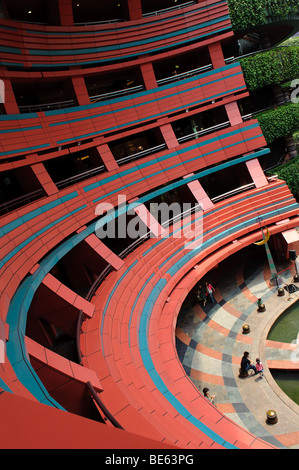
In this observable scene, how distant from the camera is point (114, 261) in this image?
17078 mm

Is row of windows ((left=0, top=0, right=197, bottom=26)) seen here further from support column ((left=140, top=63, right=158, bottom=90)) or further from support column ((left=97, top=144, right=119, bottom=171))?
support column ((left=97, top=144, right=119, bottom=171))

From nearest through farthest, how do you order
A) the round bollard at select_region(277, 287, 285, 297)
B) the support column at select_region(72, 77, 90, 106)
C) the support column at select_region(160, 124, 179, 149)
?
1. the round bollard at select_region(277, 287, 285, 297)
2. the support column at select_region(72, 77, 90, 106)
3. the support column at select_region(160, 124, 179, 149)

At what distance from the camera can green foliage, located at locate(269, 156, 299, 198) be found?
24125 mm

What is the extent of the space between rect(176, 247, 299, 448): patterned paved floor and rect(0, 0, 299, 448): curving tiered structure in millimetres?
2153

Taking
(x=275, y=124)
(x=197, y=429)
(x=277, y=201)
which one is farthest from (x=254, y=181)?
(x=197, y=429)

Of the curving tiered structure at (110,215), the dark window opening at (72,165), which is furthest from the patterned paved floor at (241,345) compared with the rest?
the dark window opening at (72,165)

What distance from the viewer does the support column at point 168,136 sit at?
22.1 m

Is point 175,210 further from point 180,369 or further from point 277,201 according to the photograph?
point 180,369

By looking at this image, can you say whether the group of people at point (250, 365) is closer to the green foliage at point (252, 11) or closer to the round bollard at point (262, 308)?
the round bollard at point (262, 308)

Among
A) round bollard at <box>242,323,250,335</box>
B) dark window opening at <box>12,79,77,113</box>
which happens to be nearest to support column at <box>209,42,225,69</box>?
dark window opening at <box>12,79,77,113</box>

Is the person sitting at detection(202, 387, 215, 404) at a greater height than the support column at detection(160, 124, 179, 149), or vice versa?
the support column at detection(160, 124, 179, 149)

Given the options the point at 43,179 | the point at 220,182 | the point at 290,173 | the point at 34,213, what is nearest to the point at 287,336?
the point at 34,213
